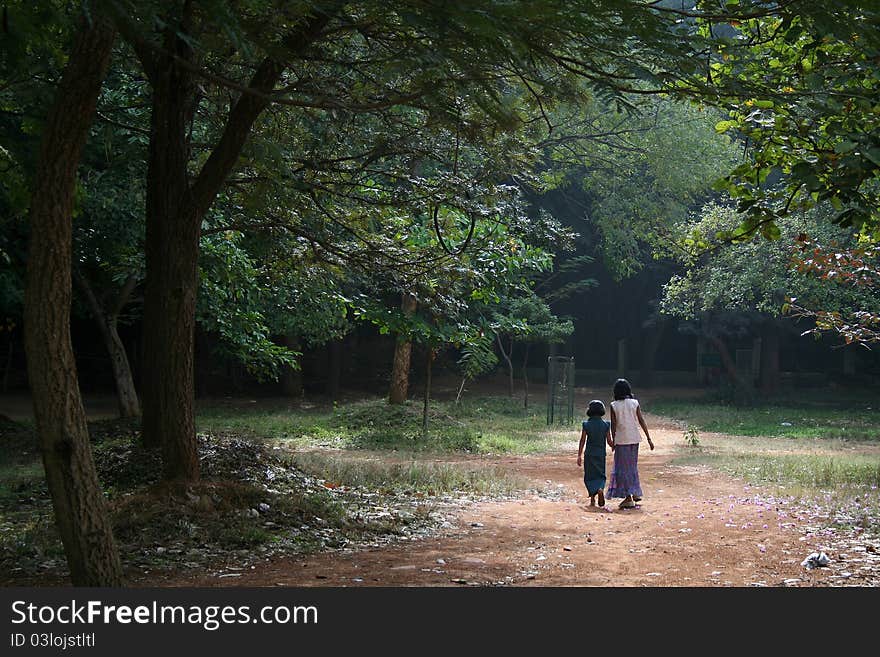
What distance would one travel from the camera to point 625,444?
38.5 ft

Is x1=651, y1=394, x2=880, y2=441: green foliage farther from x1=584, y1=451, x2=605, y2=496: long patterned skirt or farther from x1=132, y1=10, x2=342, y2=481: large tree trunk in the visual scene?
x1=132, y1=10, x2=342, y2=481: large tree trunk

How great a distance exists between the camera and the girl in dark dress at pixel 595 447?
11.8 metres

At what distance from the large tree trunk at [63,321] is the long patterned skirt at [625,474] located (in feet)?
24.9

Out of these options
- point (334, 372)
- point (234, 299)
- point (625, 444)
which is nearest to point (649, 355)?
point (334, 372)

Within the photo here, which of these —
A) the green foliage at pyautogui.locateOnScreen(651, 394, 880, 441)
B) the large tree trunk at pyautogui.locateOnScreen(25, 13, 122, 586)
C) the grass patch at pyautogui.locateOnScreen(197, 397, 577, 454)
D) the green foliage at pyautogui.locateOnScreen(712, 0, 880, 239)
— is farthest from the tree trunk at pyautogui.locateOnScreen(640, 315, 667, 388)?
the large tree trunk at pyautogui.locateOnScreen(25, 13, 122, 586)

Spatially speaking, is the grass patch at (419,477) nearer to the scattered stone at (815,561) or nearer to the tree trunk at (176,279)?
the tree trunk at (176,279)

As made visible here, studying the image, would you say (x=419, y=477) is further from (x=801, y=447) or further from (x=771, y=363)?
(x=771, y=363)

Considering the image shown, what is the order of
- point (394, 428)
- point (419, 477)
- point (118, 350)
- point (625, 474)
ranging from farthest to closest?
point (394, 428) < point (118, 350) < point (419, 477) < point (625, 474)

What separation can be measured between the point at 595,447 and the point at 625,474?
53 cm

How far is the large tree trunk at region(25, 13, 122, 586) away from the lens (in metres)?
5.29

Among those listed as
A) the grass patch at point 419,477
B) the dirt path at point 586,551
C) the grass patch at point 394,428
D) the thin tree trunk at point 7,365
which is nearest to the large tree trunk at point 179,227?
the dirt path at point 586,551

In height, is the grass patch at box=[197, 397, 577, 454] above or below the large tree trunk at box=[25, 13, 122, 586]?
below

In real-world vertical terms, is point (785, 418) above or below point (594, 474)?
below

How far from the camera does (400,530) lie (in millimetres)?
9781
